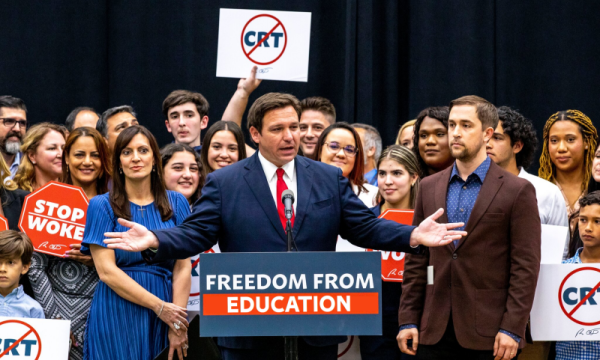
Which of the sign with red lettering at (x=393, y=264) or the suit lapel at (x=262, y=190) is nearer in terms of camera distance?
the suit lapel at (x=262, y=190)

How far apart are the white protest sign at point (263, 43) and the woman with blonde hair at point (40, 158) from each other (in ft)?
4.23

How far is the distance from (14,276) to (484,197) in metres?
2.35

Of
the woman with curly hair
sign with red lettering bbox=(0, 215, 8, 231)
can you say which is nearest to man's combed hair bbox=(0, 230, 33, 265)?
sign with red lettering bbox=(0, 215, 8, 231)

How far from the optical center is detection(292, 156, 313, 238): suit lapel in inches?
118

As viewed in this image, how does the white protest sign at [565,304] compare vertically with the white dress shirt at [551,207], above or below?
below

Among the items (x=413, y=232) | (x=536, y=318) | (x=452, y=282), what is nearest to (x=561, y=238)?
(x=536, y=318)

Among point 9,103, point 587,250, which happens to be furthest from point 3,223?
point 587,250

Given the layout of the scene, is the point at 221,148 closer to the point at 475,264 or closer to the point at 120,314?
the point at 120,314

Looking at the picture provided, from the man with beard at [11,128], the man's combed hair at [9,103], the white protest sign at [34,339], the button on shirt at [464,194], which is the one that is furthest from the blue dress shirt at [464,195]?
the man's combed hair at [9,103]

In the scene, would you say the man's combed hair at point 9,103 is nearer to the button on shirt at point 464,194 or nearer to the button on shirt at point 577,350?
the button on shirt at point 464,194

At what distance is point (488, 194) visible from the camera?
11.0 ft

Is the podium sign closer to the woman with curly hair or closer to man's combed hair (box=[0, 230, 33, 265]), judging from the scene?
man's combed hair (box=[0, 230, 33, 265])

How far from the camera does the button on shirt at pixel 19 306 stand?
12.3 feet

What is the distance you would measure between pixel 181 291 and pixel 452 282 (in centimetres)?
137
